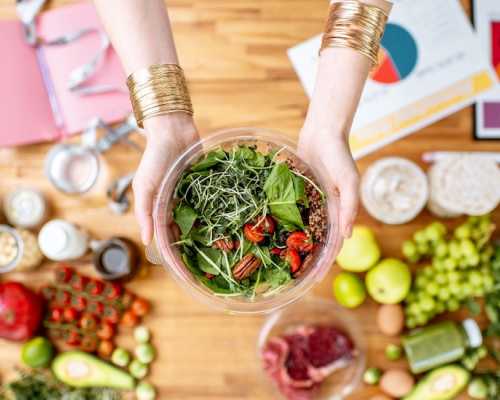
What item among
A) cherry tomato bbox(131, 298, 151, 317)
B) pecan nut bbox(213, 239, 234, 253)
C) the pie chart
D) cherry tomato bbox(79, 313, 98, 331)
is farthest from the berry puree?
the pie chart

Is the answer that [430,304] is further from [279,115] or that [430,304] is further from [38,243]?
[38,243]

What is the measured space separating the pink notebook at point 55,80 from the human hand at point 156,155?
399 millimetres

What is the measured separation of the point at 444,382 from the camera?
1155 millimetres

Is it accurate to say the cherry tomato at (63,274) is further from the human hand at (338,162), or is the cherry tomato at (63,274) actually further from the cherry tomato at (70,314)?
the human hand at (338,162)

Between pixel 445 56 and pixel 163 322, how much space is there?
91 centimetres

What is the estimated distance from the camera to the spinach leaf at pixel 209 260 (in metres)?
0.78

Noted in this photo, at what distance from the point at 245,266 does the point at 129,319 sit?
0.51m

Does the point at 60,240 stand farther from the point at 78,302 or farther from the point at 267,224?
the point at 267,224

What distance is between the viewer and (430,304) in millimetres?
1135

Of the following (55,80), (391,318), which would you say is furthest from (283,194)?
(55,80)

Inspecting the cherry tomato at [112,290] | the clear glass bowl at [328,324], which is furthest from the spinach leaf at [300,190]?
the cherry tomato at [112,290]

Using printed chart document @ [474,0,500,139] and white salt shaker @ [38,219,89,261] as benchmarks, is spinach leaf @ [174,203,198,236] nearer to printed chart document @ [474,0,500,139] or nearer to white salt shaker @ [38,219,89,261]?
white salt shaker @ [38,219,89,261]

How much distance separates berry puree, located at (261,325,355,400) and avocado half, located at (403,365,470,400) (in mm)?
177

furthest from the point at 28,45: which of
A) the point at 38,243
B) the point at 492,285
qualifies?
the point at 492,285
